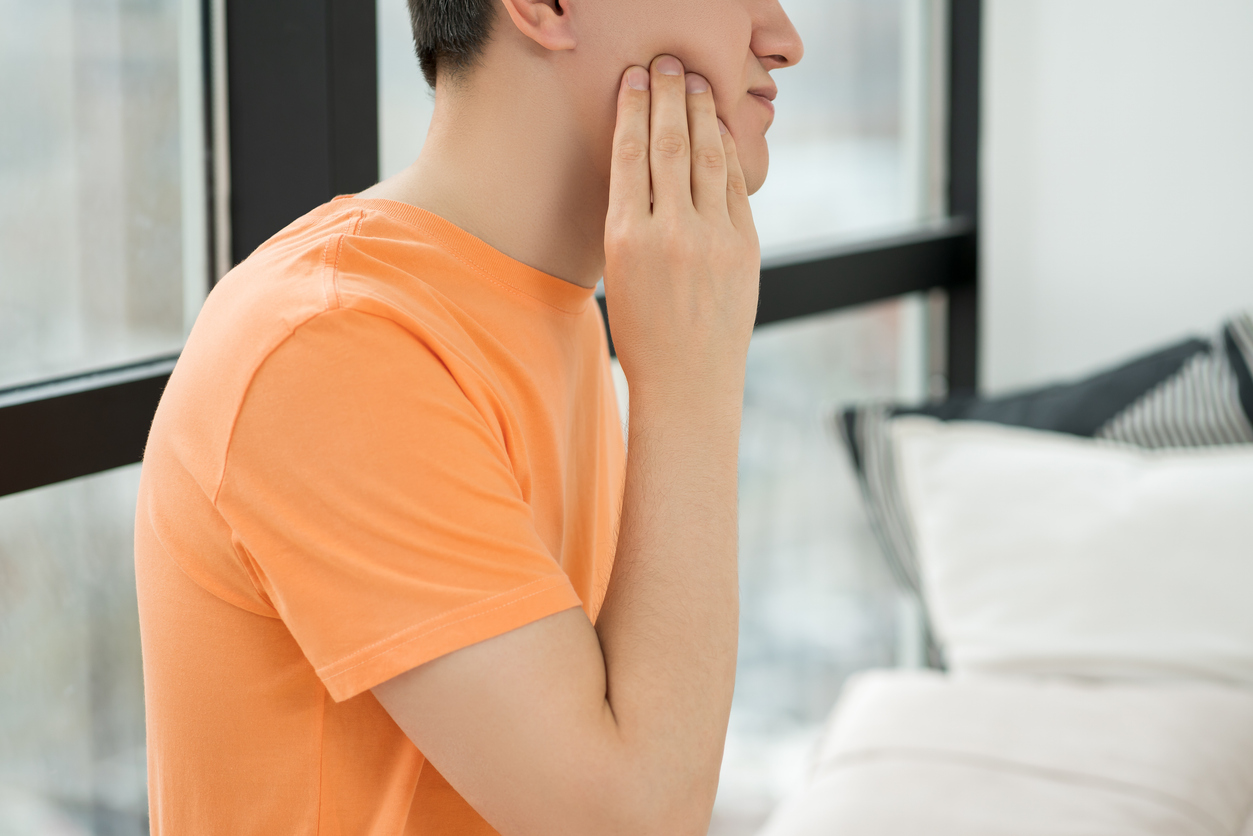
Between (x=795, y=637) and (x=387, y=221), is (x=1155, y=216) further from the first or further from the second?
(x=387, y=221)

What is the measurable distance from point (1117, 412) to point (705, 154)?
1233mm

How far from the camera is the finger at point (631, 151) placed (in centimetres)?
71

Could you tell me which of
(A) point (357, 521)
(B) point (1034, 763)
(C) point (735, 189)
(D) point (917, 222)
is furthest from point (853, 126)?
(A) point (357, 521)

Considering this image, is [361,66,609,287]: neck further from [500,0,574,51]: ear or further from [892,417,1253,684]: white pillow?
[892,417,1253,684]: white pillow

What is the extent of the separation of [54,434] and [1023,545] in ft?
4.19

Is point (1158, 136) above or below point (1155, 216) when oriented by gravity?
above

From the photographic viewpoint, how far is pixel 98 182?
983 millimetres

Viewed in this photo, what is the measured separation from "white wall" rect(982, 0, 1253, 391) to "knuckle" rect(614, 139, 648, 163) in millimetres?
1638

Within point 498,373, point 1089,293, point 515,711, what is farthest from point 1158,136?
point 515,711

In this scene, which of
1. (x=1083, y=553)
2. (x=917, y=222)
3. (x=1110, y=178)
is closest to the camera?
(x=1083, y=553)

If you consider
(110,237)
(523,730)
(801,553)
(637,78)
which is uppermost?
(637,78)

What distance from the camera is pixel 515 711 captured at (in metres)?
0.54

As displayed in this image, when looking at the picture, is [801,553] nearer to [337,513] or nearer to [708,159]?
[708,159]

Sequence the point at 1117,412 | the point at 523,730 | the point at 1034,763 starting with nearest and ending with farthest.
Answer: the point at 523,730
the point at 1034,763
the point at 1117,412
